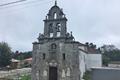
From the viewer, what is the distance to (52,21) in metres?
28.0

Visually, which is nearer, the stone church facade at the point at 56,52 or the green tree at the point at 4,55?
the stone church facade at the point at 56,52

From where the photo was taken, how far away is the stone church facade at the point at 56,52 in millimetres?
26453

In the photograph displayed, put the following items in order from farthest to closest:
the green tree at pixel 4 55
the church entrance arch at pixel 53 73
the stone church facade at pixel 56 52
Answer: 1. the green tree at pixel 4 55
2. the church entrance arch at pixel 53 73
3. the stone church facade at pixel 56 52

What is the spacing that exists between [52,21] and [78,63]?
21.1 feet

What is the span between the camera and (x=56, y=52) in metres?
27.4

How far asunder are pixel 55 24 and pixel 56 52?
11.9 ft

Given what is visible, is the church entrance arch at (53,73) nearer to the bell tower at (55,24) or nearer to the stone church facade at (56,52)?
the stone church facade at (56,52)

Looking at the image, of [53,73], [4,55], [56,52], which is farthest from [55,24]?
[4,55]

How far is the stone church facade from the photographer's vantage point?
2645cm

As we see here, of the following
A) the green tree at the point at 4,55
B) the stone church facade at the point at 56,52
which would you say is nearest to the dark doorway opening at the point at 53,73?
the stone church facade at the point at 56,52

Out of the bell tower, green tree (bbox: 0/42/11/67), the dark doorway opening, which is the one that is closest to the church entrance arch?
the dark doorway opening

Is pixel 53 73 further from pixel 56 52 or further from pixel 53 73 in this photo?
pixel 56 52

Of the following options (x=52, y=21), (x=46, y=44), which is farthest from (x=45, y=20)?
(x=46, y=44)

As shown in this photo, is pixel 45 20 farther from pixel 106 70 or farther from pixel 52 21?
pixel 106 70
